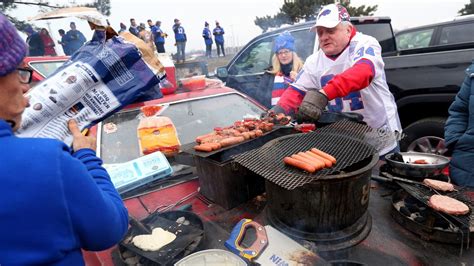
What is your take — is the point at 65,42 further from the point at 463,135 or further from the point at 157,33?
the point at 463,135

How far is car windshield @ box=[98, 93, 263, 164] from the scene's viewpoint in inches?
118

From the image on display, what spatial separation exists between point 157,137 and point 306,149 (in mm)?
1569

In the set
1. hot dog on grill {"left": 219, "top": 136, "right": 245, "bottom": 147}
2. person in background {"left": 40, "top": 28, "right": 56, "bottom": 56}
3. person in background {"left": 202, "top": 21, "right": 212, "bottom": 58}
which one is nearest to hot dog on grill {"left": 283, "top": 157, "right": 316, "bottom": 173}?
hot dog on grill {"left": 219, "top": 136, "right": 245, "bottom": 147}

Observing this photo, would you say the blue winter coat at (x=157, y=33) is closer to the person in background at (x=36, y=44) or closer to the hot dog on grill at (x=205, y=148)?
the person in background at (x=36, y=44)

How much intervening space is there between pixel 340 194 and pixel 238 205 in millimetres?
891

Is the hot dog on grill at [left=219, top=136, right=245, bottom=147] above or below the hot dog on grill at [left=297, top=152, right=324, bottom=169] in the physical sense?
below

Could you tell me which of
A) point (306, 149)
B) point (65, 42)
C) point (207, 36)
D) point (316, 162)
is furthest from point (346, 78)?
point (207, 36)

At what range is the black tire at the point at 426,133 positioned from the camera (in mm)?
4516

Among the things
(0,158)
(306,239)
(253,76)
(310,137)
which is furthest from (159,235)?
(253,76)

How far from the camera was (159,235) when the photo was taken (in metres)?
1.86

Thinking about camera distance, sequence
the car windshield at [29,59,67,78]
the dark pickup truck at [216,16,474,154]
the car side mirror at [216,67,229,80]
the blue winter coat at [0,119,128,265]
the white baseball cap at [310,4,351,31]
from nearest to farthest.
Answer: the blue winter coat at [0,119,128,265] < the white baseball cap at [310,4,351,31] < the dark pickup truck at [216,16,474,154] < the car windshield at [29,59,67,78] < the car side mirror at [216,67,229,80]

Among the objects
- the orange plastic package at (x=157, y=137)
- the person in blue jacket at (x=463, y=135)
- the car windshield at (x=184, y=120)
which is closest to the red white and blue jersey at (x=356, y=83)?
the person in blue jacket at (x=463, y=135)

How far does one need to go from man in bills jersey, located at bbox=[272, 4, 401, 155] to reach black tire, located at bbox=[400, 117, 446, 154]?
1.87 metres

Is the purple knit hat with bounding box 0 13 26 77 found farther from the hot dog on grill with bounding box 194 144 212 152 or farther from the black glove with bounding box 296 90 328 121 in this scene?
the black glove with bounding box 296 90 328 121
